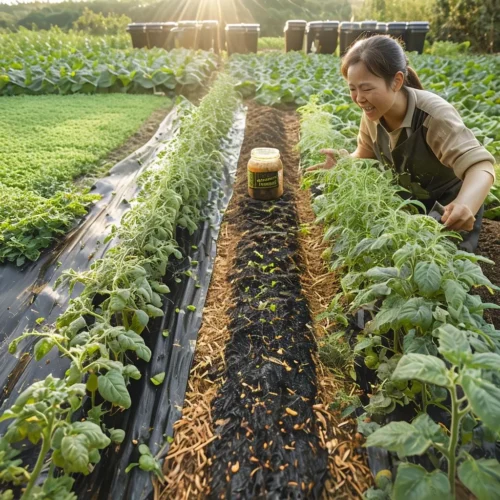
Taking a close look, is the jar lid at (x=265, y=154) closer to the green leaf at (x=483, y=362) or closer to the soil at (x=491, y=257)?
the soil at (x=491, y=257)

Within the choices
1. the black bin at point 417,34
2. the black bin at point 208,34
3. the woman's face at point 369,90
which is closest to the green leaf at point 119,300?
the woman's face at point 369,90

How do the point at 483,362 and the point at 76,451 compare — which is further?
the point at 76,451

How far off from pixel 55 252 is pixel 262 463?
2146 mm

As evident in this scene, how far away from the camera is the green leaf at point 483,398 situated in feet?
3.10

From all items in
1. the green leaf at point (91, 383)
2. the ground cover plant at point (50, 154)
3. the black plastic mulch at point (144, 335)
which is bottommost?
the black plastic mulch at point (144, 335)

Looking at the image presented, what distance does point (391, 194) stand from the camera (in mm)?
2375

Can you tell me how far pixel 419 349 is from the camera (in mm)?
1455

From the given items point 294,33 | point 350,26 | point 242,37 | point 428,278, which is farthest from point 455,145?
point 294,33

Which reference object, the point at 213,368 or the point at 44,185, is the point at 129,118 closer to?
the point at 44,185

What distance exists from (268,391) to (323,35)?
13.6 meters

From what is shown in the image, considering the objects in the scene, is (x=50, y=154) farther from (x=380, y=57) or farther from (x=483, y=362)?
(x=483, y=362)

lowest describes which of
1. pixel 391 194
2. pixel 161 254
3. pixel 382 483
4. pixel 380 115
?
pixel 382 483

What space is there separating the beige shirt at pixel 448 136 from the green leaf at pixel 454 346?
1.31 m

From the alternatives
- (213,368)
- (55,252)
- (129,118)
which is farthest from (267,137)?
(213,368)
